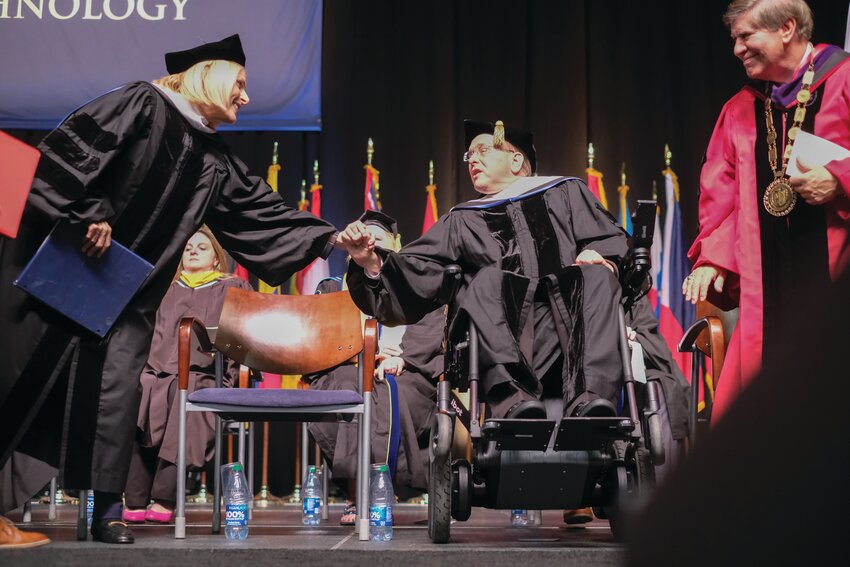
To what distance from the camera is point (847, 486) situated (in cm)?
44

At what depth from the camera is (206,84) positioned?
11.1ft

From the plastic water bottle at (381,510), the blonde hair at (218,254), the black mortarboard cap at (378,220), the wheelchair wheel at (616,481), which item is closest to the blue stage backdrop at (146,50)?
the blonde hair at (218,254)

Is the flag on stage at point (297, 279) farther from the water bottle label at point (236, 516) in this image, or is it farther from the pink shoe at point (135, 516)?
the water bottle label at point (236, 516)

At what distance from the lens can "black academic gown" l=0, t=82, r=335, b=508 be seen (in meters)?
Result: 2.94

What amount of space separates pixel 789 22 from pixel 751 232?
2.14ft

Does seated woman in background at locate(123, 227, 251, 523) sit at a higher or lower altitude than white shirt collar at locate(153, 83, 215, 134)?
lower

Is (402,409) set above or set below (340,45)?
below

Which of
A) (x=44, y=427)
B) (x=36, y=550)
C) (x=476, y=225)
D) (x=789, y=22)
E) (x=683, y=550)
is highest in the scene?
(x=789, y=22)

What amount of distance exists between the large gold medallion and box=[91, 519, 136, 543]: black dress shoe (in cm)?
226

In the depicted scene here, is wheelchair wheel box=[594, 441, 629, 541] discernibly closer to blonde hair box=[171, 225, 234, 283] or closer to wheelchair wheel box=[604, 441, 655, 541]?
wheelchair wheel box=[604, 441, 655, 541]

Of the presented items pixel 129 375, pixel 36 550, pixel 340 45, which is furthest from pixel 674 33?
pixel 36 550

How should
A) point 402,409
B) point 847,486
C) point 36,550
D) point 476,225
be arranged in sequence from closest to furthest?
point 847,486
point 36,550
point 476,225
point 402,409

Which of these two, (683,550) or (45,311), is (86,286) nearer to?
(45,311)

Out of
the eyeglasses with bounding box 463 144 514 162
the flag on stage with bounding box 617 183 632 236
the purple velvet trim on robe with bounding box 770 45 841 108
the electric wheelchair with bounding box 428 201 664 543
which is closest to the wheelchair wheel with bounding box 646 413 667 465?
the electric wheelchair with bounding box 428 201 664 543
